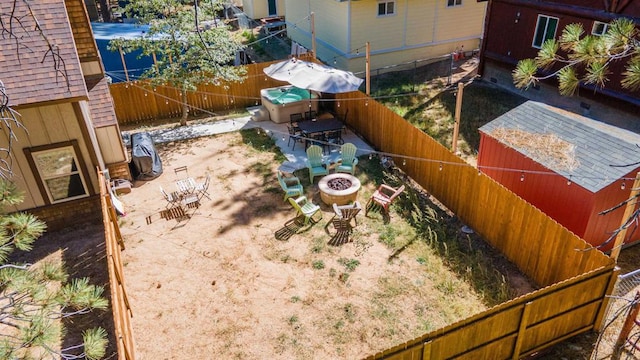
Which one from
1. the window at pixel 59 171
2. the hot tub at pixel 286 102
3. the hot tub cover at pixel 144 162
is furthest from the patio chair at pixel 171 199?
the hot tub at pixel 286 102

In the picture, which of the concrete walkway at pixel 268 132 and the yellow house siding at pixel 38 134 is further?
the concrete walkway at pixel 268 132

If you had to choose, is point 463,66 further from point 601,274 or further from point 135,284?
point 135,284

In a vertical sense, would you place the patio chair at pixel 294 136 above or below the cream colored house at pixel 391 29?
below

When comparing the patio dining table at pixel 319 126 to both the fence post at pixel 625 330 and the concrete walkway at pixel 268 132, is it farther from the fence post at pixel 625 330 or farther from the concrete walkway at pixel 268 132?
the fence post at pixel 625 330

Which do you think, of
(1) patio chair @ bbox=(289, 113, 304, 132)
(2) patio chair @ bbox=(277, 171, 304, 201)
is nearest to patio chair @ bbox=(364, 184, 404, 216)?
(2) patio chair @ bbox=(277, 171, 304, 201)

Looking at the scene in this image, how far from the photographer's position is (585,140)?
10680 millimetres

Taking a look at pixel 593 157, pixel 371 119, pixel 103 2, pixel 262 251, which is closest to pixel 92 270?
pixel 262 251

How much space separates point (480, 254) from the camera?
36.3 feet

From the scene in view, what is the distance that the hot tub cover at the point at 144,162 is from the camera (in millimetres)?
14477

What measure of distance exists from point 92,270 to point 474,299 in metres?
9.01

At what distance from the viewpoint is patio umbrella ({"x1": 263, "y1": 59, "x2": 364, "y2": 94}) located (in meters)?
15.8

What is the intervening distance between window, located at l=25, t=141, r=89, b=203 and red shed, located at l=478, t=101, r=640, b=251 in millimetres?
11164

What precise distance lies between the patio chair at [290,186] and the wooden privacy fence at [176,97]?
21.9 feet

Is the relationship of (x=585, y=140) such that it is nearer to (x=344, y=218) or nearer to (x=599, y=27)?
(x=344, y=218)
